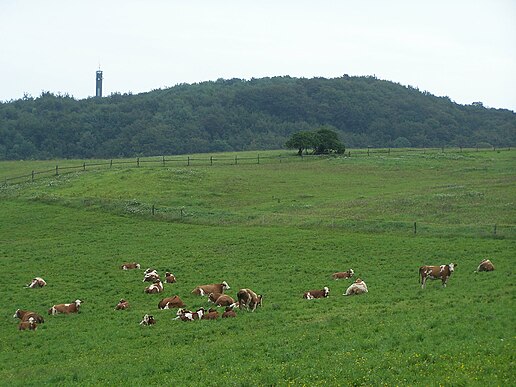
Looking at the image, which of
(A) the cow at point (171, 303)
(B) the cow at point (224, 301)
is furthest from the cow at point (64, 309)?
(B) the cow at point (224, 301)

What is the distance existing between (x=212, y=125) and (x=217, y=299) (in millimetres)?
157962

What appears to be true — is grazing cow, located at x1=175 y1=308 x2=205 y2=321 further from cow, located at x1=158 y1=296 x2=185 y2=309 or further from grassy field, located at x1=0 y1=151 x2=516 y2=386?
cow, located at x1=158 y1=296 x2=185 y2=309

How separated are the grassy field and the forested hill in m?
94.3

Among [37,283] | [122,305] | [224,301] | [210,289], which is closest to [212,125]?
[37,283]

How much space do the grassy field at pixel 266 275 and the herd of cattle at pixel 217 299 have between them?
18.9 inches

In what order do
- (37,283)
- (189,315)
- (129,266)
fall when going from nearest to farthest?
1. (189,315)
2. (37,283)
3. (129,266)

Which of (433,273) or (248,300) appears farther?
(433,273)

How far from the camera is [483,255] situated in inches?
1219

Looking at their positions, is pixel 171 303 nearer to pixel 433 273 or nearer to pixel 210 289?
pixel 210 289

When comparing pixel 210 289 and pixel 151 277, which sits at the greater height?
pixel 210 289

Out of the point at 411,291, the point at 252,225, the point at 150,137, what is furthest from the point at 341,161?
the point at 150,137

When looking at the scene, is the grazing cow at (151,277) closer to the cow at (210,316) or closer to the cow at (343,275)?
the cow at (210,316)

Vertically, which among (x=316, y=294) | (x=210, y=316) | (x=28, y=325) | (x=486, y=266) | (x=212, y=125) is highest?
(x=212, y=125)

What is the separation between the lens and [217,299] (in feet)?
80.0
